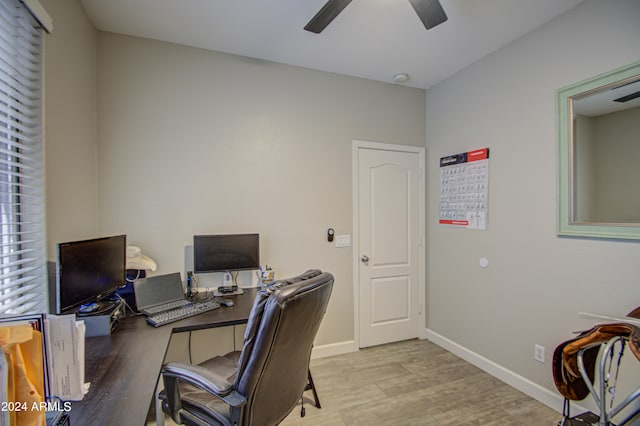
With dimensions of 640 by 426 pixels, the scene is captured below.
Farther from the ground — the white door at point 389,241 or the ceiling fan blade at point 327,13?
the ceiling fan blade at point 327,13

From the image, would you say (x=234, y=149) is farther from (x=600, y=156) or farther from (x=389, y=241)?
(x=600, y=156)

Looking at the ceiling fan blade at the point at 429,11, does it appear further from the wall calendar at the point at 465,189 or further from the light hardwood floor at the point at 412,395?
the light hardwood floor at the point at 412,395

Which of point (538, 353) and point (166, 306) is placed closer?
point (166, 306)

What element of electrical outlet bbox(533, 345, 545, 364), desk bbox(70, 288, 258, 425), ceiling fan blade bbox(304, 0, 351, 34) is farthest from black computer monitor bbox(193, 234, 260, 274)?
electrical outlet bbox(533, 345, 545, 364)

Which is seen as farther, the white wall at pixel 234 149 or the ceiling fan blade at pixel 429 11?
the white wall at pixel 234 149

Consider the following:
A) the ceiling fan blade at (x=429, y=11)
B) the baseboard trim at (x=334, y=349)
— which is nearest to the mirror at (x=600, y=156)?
the ceiling fan blade at (x=429, y=11)

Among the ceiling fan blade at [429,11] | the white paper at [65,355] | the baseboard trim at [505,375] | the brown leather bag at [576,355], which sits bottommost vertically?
the baseboard trim at [505,375]

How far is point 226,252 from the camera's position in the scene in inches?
93.8

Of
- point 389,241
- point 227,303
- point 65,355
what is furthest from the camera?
point 389,241

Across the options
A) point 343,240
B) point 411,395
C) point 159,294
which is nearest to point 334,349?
point 411,395

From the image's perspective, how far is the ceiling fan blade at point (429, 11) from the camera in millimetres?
1534

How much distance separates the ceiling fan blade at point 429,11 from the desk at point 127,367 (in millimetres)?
2076

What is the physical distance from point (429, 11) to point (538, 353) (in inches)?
98.2

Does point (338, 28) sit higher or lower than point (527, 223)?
higher
